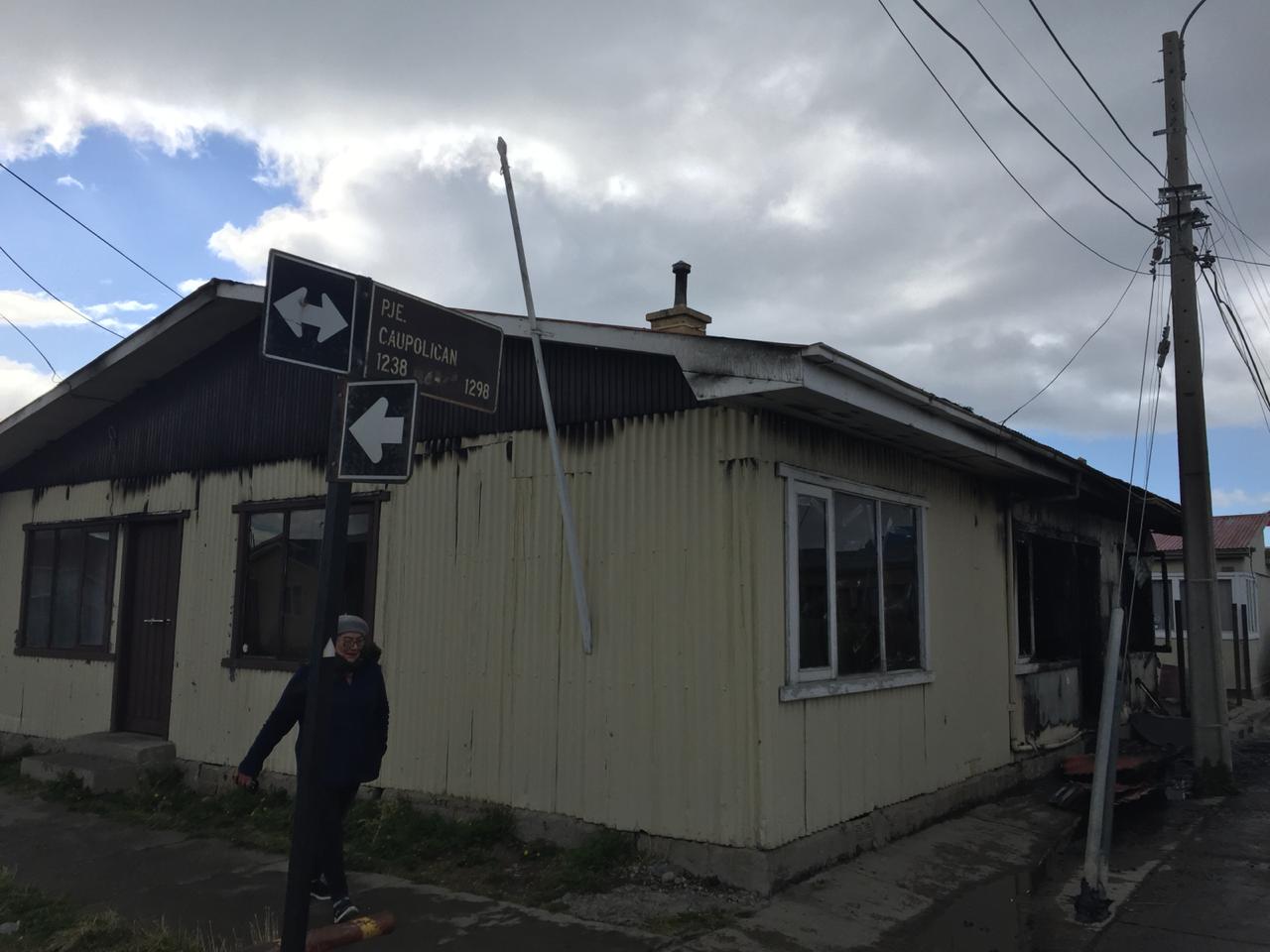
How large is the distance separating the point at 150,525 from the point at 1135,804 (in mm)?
9807

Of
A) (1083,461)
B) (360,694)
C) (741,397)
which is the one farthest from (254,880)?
(1083,461)

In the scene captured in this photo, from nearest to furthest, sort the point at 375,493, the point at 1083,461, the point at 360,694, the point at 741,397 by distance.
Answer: the point at 360,694 → the point at 741,397 → the point at 375,493 → the point at 1083,461

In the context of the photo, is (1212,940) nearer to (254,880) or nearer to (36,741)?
(254,880)

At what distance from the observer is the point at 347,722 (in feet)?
17.7

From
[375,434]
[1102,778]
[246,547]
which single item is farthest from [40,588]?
[1102,778]

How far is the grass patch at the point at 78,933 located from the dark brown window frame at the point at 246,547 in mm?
2781

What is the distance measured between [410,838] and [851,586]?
351 cm

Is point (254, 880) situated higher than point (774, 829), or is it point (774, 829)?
point (774, 829)

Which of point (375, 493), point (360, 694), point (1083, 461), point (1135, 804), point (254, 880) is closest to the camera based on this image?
point (360, 694)

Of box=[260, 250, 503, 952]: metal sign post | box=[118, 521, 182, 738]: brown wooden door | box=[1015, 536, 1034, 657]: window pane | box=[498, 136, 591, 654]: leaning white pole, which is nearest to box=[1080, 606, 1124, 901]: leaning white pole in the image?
box=[498, 136, 591, 654]: leaning white pole

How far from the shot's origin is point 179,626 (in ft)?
31.7

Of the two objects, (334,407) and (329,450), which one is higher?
(334,407)

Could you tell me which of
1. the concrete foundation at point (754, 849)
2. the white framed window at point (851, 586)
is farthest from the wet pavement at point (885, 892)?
the white framed window at point (851, 586)

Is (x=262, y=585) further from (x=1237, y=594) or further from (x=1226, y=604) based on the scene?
(x=1226, y=604)
